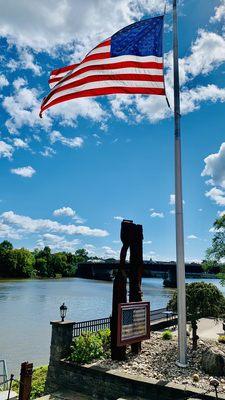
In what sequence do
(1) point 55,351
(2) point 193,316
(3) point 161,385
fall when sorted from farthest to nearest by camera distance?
(2) point 193,316, (1) point 55,351, (3) point 161,385

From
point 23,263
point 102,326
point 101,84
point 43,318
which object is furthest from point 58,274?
point 101,84

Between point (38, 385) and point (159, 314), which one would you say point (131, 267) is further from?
point (159, 314)

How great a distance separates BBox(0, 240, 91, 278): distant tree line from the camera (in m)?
120

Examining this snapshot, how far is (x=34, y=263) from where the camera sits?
137 meters

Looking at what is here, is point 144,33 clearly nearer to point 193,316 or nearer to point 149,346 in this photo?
point 193,316

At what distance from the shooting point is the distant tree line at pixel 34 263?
120 meters

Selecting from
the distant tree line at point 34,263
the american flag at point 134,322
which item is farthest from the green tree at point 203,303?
the distant tree line at point 34,263

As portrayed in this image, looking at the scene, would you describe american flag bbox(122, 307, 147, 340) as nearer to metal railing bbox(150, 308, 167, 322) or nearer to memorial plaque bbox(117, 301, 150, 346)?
memorial plaque bbox(117, 301, 150, 346)

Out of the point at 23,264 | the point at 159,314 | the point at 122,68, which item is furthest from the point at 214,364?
the point at 23,264

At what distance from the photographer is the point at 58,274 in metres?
143

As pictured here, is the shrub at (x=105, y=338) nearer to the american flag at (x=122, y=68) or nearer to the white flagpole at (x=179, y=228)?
the white flagpole at (x=179, y=228)

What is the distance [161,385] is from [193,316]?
428 centimetres

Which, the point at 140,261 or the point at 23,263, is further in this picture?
the point at 23,263

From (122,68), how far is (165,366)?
9063mm
